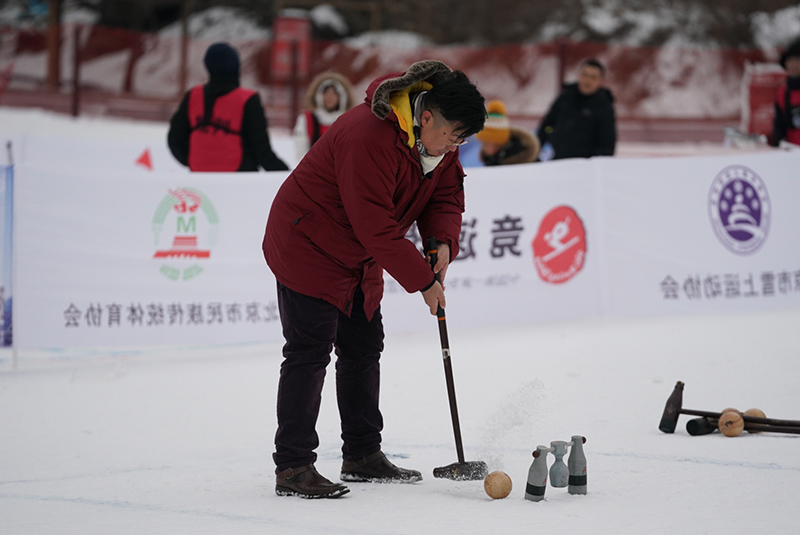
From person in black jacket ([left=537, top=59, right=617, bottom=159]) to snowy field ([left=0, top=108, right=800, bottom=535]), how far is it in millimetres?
1532

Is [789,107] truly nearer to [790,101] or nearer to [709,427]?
[790,101]

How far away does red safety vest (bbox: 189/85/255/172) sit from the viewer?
6.21 metres

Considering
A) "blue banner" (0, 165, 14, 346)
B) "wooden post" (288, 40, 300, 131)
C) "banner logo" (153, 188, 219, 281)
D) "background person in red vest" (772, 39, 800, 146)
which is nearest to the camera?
"blue banner" (0, 165, 14, 346)

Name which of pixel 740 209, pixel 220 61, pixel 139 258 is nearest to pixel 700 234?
pixel 740 209

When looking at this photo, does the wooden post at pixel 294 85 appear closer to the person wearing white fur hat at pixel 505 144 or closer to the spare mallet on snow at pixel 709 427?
the person wearing white fur hat at pixel 505 144

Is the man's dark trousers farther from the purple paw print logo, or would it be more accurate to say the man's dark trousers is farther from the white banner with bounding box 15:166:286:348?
the purple paw print logo

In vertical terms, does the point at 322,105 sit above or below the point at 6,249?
above

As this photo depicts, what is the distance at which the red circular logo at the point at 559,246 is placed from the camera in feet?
21.9

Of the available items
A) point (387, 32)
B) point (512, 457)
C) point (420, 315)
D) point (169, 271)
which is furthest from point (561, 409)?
point (387, 32)

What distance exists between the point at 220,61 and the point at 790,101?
5.08 metres

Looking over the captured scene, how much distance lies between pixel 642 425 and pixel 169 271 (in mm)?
3088

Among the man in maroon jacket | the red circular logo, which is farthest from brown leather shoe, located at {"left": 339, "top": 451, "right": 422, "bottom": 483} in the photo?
the red circular logo

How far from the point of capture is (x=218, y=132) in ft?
20.6

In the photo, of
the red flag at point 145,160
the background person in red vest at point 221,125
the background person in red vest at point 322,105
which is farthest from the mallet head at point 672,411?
the red flag at point 145,160
